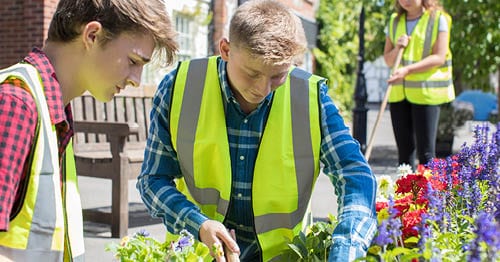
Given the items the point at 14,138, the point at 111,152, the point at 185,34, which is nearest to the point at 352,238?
the point at 14,138

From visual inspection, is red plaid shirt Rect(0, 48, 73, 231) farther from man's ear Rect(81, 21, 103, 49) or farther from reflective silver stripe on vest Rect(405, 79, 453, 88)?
reflective silver stripe on vest Rect(405, 79, 453, 88)

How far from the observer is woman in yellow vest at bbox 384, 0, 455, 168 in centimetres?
568

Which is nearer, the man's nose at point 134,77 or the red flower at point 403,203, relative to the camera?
the man's nose at point 134,77

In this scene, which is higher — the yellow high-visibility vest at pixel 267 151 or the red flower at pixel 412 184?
the yellow high-visibility vest at pixel 267 151

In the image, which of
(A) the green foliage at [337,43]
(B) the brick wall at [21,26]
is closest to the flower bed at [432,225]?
(B) the brick wall at [21,26]

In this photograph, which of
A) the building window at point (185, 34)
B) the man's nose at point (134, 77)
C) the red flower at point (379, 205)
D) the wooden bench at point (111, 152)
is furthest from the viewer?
the building window at point (185, 34)

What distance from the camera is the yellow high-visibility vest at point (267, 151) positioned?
2.55 m

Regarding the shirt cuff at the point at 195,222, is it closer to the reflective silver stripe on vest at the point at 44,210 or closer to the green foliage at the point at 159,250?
the green foliage at the point at 159,250

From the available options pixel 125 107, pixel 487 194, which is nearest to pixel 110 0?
pixel 487 194

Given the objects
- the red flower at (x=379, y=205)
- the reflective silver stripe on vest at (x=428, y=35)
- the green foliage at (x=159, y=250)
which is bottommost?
the red flower at (x=379, y=205)

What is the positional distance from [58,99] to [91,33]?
0.19m

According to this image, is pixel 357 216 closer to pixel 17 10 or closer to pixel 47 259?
pixel 47 259

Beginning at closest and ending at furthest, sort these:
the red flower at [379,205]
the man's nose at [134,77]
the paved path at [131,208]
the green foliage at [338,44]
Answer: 1. the man's nose at [134,77]
2. the red flower at [379,205]
3. the paved path at [131,208]
4. the green foliage at [338,44]

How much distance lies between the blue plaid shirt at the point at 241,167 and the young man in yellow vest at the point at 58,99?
453mm
